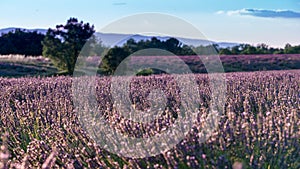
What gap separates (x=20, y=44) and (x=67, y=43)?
59.8ft

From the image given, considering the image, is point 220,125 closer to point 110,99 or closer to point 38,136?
point 38,136

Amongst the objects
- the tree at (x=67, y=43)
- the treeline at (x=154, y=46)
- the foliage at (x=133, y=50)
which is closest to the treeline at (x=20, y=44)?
the treeline at (x=154, y=46)

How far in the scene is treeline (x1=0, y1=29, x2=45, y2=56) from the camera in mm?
35781

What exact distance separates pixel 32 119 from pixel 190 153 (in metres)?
2.32

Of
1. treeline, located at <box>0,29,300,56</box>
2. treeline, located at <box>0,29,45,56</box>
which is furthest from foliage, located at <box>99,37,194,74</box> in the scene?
treeline, located at <box>0,29,45,56</box>

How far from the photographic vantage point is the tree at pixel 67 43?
63.5ft

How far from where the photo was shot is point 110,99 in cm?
538

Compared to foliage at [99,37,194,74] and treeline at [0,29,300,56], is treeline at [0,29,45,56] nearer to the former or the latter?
treeline at [0,29,300,56]

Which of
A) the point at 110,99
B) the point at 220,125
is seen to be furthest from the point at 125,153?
the point at 110,99

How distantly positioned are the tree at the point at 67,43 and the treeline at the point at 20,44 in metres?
16.7

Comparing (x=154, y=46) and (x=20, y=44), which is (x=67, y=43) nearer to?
(x=154, y=46)

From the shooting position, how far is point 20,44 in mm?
36375

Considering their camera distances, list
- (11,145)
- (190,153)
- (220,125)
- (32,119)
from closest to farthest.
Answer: (190,153)
(220,125)
(11,145)
(32,119)

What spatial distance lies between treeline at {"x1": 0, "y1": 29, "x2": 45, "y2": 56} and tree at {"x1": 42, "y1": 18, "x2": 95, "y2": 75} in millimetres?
16662
